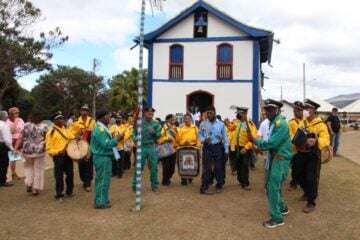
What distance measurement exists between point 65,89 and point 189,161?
40.5 m

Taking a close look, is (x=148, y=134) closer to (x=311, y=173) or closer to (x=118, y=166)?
(x=118, y=166)

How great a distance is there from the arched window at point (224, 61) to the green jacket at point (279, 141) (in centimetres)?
1309

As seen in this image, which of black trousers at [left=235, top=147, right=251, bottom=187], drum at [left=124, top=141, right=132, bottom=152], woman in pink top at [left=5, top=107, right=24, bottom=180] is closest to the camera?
black trousers at [left=235, top=147, right=251, bottom=187]

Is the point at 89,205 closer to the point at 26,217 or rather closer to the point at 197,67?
the point at 26,217

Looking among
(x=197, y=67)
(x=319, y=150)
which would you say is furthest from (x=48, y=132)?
(x=197, y=67)

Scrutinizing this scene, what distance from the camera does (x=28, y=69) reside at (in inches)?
862

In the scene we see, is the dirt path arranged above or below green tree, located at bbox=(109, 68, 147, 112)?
below

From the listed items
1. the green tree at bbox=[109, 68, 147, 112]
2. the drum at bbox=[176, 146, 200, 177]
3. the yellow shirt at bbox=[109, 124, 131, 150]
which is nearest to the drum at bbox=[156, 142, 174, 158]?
the drum at bbox=[176, 146, 200, 177]

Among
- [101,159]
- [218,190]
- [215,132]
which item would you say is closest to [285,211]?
[218,190]

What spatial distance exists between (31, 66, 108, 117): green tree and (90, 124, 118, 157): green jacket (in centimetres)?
4002

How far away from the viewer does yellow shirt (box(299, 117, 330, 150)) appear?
6.79 m

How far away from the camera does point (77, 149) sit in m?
7.59

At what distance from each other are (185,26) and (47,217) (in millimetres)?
14665

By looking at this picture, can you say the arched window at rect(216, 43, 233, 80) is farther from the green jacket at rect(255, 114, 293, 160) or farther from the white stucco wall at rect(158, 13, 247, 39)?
the green jacket at rect(255, 114, 293, 160)
